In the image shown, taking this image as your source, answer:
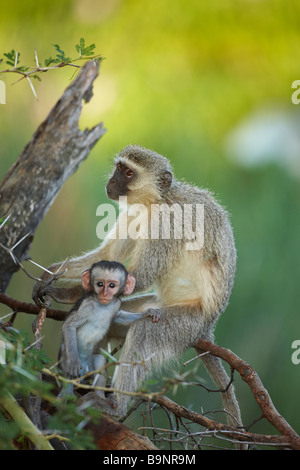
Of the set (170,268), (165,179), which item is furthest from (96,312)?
(165,179)

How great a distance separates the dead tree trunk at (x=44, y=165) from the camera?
275 centimetres

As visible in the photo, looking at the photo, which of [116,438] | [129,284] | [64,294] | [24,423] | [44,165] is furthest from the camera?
[44,165]

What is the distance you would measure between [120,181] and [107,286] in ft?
2.11

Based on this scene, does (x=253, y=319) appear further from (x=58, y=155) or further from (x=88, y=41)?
(x=88, y=41)

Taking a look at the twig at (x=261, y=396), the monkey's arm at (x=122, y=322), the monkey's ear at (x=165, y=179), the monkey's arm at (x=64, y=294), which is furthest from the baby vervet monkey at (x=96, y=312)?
the monkey's ear at (x=165, y=179)

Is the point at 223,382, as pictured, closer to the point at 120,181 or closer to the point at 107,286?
the point at 107,286

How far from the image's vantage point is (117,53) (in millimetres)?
4098

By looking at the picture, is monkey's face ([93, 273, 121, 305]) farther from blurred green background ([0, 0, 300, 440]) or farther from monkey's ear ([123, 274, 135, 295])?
blurred green background ([0, 0, 300, 440])

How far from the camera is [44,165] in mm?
2787

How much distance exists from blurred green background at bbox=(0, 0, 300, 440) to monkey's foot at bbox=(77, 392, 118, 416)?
187 centimetres

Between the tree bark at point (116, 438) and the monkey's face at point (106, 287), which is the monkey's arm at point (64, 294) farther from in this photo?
the tree bark at point (116, 438)

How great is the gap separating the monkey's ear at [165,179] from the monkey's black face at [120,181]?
127 millimetres
